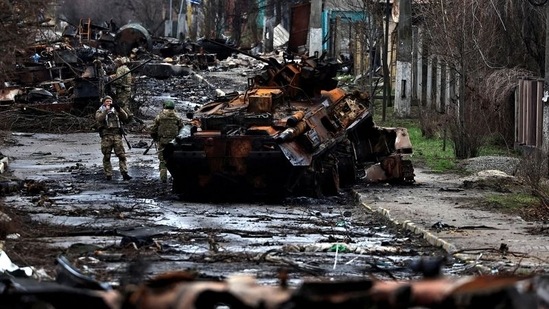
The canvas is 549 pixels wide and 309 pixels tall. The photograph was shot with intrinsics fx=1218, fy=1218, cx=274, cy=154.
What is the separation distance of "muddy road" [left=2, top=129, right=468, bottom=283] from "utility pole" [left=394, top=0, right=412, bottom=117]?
14676mm

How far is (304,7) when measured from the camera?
3014 cm

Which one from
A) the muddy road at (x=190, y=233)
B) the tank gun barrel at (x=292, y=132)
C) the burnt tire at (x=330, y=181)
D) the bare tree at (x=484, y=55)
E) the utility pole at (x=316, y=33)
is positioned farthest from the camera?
the utility pole at (x=316, y=33)

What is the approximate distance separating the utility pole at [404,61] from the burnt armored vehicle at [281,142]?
1323 centimetres

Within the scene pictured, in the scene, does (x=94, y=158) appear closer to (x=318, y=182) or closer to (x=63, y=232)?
(x=318, y=182)

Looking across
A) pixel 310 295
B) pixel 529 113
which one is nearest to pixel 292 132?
pixel 529 113

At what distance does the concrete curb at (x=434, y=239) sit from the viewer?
1342 cm

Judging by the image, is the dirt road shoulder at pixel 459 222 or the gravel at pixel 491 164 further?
the gravel at pixel 491 164

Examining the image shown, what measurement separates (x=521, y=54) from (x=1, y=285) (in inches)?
1003

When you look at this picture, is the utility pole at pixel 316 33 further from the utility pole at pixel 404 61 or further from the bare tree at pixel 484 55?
the bare tree at pixel 484 55

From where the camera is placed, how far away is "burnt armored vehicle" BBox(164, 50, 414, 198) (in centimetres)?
2102

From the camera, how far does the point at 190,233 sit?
16750 mm

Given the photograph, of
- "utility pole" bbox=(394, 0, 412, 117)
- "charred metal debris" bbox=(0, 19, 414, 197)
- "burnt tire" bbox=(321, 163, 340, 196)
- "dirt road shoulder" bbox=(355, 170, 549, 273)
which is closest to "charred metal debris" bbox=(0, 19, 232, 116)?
"charred metal debris" bbox=(0, 19, 414, 197)

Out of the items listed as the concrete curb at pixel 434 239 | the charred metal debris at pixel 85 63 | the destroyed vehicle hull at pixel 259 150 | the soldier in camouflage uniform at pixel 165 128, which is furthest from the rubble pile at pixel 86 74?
the concrete curb at pixel 434 239

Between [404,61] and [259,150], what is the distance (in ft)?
63.7
